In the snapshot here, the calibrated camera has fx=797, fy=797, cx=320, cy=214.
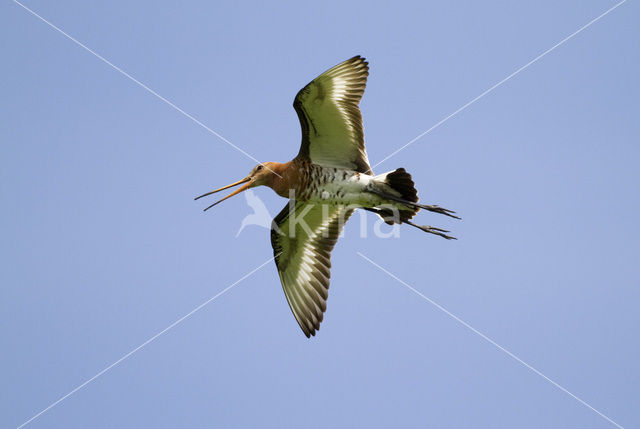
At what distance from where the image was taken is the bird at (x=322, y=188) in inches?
303

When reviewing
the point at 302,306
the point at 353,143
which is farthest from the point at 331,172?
the point at 302,306

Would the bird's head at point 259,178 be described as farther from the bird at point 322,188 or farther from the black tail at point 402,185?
the black tail at point 402,185

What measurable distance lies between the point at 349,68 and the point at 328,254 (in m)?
2.03

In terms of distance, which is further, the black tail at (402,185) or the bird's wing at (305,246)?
the bird's wing at (305,246)

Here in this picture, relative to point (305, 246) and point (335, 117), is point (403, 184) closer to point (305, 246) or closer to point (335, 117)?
point (335, 117)

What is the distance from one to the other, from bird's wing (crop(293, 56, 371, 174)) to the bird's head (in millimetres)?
322

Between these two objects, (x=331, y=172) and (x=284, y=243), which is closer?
(x=331, y=172)

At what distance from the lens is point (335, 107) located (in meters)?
7.67

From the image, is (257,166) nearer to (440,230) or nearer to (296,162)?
(296,162)

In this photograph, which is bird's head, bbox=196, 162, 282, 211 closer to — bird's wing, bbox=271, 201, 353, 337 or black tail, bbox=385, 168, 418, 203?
bird's wing, bbox=271, 201, 353, 337

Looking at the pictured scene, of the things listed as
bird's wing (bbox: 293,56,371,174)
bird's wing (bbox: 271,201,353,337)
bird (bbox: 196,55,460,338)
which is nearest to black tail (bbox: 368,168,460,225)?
bird (bbox: 196,55,460,338)

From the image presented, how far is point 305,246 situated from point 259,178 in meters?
0.93

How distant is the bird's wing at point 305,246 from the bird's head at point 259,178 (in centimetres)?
37

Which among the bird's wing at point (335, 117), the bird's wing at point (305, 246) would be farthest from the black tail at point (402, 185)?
the bird's wing at point (305, 246)
